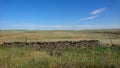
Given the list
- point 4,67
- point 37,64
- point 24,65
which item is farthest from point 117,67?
point 4,67

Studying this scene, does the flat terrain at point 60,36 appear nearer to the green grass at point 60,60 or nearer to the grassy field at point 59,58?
the grassy field at point 59,58

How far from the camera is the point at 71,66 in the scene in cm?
688

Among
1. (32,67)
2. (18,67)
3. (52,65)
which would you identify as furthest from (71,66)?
(18,67)

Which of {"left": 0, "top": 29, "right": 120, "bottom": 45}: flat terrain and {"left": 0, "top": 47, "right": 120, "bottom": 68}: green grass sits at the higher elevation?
{"left": 0, "top": 47, "right": 120, "bottom": 68}: green grass

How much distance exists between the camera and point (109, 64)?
7418mm

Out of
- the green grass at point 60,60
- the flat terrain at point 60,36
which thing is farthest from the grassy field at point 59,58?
the flat terrain at point 60,36

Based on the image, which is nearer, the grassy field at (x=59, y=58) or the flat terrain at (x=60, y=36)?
the grassy field at (x=59, y=58)

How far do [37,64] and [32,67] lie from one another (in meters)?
0.34

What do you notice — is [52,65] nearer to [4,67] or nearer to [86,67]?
[86,67]

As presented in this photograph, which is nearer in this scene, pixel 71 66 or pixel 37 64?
pixel 71 66

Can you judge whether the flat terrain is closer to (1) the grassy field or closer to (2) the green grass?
(1) the grassy field

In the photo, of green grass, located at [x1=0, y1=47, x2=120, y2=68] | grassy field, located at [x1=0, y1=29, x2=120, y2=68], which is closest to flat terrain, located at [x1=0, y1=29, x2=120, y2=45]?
grassy field, located at [x1=0, y1=29, x2=120, y2=68]

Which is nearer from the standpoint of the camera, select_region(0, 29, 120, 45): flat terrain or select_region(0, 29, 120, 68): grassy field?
select_region(0, 29, 120, 68): grassy field

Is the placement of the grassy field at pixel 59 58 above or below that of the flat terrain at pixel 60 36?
above
